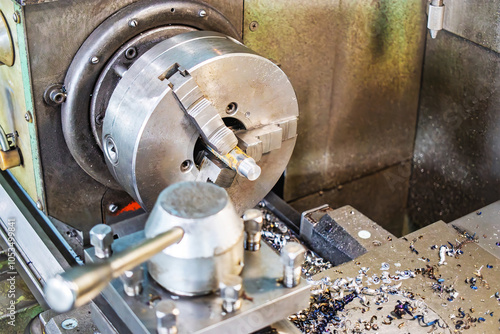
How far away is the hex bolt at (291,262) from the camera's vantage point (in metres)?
1.00

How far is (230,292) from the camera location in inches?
37.2

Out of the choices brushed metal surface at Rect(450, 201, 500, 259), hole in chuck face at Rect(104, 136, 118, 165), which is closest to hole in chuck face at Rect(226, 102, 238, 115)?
hole in chuck face at Rect(104, 136, 118, 165)

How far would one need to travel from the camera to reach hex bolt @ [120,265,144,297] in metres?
0.98

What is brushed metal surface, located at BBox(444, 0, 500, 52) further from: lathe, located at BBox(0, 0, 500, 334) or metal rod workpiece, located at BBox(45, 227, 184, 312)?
metal rod workpiece, located at BBox(45, 227, 184, 312)

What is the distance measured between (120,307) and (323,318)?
0.48 m

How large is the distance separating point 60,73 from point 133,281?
599 millimetres

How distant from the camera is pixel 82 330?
51.9 inches

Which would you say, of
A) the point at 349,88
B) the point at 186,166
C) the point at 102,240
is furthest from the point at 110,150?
the point at 349,88

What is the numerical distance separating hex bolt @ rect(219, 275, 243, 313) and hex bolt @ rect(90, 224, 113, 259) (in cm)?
20

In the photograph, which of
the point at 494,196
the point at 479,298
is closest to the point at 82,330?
the point at 479,298

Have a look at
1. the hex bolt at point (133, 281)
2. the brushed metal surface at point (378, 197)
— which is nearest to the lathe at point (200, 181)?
the hex bolt at point (133, 281)


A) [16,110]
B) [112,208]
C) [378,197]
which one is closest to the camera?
[16,110]

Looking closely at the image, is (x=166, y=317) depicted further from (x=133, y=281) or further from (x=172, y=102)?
(x=172, y=102)

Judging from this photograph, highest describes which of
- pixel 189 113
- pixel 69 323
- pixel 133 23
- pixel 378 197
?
pixel 133 23
